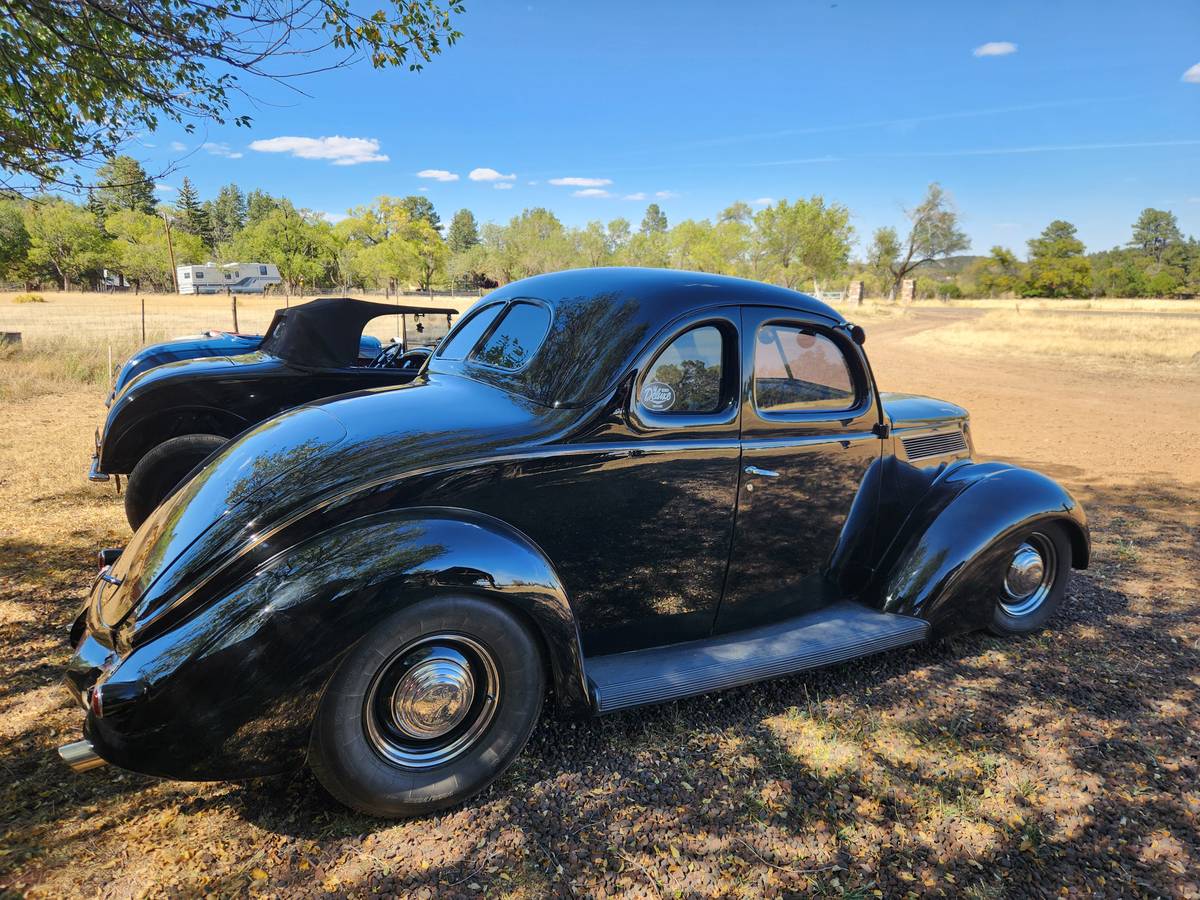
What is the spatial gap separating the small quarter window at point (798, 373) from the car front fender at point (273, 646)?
163 centimetres

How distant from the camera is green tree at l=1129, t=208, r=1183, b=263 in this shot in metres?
90.2

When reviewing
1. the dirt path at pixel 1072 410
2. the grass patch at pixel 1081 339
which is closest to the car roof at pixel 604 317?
the dirt path at pixel 1072 410

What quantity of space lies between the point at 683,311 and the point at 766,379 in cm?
56

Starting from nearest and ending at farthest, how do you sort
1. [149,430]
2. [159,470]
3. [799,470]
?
[799,470]
[159,470]
[149,430]

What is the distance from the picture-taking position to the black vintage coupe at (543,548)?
6.98ft

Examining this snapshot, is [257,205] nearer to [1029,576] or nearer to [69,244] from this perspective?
[69,244]

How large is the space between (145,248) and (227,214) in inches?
1748

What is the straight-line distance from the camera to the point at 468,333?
3775 mm

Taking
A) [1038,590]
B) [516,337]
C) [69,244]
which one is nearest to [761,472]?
[516,337]

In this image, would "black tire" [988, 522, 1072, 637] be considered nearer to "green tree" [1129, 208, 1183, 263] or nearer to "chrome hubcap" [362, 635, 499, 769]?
"chrome hubcap" [362, 635, 499, 769]

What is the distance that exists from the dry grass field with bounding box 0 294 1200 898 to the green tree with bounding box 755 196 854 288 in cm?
5822

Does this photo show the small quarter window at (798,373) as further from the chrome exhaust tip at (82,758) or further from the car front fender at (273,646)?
the chrome exhaust tip at (82,758)

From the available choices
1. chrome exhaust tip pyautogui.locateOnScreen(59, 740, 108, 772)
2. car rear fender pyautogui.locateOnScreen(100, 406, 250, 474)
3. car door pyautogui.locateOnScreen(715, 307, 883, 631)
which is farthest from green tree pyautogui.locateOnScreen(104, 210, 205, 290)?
car door pyautogui.locateOnScreen(715, 307, 883, 631)

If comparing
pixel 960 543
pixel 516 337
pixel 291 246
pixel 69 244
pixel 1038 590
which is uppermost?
pixel 291 246
